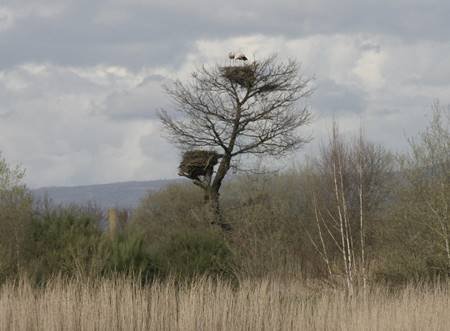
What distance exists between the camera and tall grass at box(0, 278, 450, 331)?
12961 millimetres

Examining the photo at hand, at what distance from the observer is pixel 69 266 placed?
16531mm

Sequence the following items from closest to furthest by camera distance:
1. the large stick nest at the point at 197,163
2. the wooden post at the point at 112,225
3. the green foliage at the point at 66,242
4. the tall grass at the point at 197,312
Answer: the tall grass at the point at 197,312 → the green foliage at the point at 66,242 → the wooden post at the point at 112,225 → the large stick nest at the point at 197,163

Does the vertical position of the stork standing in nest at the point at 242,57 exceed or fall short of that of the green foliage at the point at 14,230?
it exceeds it

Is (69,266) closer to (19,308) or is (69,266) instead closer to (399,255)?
(19,308)

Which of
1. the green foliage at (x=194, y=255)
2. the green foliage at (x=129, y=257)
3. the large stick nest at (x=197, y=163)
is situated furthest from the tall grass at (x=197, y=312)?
the large stick nest at (x=197, y=163)

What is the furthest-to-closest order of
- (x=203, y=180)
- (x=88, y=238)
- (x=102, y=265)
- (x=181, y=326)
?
1. (x=203, y=180)
2. (x=88, y=238)
3. (x=102, y=265)
4. (x=181, y=326)

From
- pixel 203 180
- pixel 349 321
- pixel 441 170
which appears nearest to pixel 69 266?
pixel 349 321

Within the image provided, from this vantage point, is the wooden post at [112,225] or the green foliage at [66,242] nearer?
the green foliage at [66,242]

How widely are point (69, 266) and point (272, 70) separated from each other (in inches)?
700

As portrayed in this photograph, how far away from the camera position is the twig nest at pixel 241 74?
31.6 m

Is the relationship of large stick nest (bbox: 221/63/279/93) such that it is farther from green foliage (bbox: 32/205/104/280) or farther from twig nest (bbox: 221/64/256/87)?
green foliage (bbox: 32/205/104/280)

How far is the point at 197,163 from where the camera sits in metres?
31.2

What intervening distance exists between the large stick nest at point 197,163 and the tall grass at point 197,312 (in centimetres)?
1765

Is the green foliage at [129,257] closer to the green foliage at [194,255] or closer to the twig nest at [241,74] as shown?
the green foliage at [194,255]
